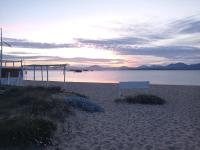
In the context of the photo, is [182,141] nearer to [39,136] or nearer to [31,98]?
[39,136]

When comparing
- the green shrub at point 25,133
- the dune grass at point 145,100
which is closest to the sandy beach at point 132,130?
the green shrub at point 25,133

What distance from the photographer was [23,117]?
8.60m

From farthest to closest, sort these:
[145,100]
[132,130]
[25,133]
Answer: [145,100] < [132,130] < [25,133]

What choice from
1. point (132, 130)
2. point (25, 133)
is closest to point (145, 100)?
point (132, 130)

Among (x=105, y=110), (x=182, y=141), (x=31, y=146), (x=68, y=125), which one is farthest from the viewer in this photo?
(x=105, y=110)

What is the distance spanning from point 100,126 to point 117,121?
45.0 inches

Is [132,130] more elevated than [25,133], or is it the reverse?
[25,133]

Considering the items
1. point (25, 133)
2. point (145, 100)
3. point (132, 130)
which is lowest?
point (132, 130)

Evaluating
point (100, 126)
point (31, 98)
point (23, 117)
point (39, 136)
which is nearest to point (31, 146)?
point (39, 136)

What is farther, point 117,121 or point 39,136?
point 117,121

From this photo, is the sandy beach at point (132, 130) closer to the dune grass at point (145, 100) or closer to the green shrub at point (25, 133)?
the green shrub at point (25, 133)

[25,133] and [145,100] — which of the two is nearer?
[25,133]

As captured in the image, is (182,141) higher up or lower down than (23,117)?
lower down

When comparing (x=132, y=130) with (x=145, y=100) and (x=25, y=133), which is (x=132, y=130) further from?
(x=145, y=100)
